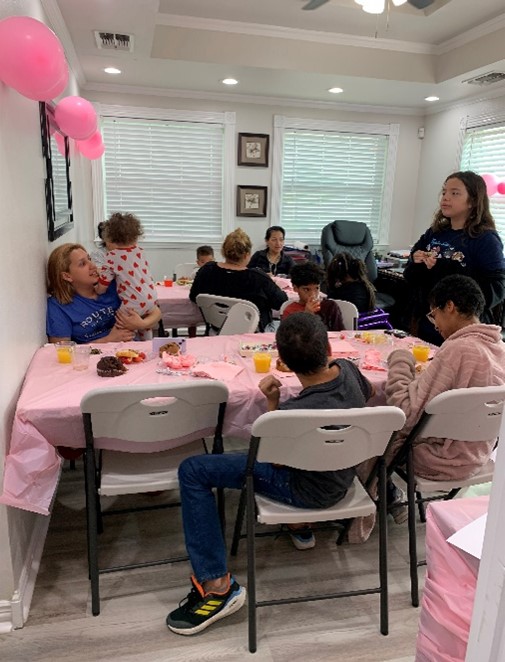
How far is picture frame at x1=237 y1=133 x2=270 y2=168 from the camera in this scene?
5.62 m

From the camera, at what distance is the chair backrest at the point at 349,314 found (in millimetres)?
3065

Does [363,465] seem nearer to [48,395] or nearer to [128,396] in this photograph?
[128,396]

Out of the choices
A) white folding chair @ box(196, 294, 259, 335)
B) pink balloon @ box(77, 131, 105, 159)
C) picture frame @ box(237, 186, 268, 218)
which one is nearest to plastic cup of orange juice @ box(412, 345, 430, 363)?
white folding chair @ box(196, 294, 259, 335)

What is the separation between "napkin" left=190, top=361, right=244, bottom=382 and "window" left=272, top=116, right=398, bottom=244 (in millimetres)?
4141

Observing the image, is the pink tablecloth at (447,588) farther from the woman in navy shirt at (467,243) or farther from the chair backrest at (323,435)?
the woman in navy shirt at (467,243)

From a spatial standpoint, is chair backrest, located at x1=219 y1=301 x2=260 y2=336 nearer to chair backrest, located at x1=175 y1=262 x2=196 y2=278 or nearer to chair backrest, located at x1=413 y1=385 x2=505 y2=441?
chair backrest, located at x1=413 y1=385 x2=505 y2=441

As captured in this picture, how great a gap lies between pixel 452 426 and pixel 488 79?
4054 mm

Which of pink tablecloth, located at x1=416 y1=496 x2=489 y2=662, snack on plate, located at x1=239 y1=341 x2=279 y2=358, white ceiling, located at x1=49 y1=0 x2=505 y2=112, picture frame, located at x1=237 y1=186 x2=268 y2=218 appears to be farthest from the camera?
picture frame, located at x1=237 y1=186 x2=268 y2=218

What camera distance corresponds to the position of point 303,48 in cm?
434

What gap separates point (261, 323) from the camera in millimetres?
3371

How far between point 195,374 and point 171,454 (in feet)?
1.08

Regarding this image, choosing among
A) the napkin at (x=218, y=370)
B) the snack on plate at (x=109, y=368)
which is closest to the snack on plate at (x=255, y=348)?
the napkin at (x=218, y=370)

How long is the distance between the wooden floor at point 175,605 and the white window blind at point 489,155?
4037 mm

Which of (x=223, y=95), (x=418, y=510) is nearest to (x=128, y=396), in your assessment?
(x=418, y=510)
